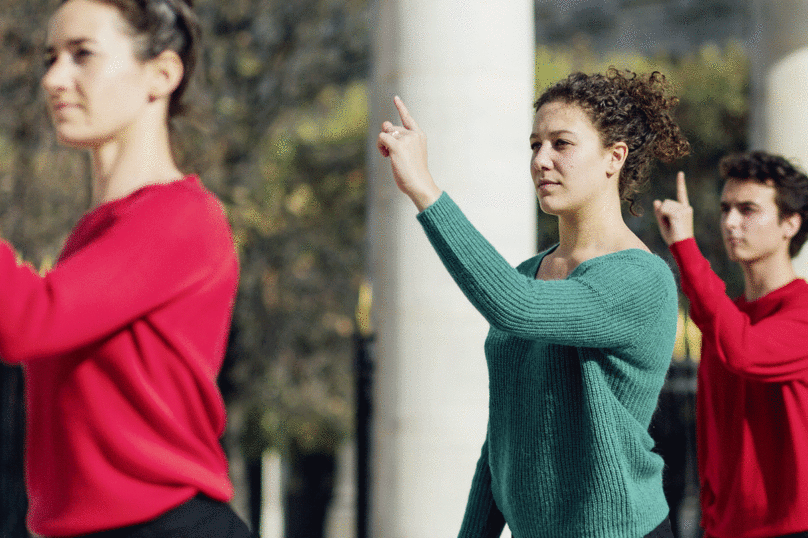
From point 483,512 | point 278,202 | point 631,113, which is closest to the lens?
point 631,113

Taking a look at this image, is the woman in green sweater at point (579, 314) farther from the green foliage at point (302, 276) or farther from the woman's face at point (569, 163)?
the green foliage at point (302, 276)

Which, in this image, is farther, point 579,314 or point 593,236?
point 593,236

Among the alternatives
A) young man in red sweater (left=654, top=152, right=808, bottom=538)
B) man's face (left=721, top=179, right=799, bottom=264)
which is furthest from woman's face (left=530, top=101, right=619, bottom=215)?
man's face (left=721, top=179, right=799, bottom=264)

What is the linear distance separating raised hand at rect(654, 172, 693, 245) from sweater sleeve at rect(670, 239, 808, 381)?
1.6 inches

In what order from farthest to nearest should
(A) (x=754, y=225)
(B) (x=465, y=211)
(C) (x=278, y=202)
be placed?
(C) (x=278, y=202) < (B) (x=465, y=211) < (A) (x=754, y=225)

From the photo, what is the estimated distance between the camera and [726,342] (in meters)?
2.64

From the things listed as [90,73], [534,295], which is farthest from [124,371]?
[534,295]

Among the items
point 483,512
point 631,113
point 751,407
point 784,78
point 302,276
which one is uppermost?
point 784,78

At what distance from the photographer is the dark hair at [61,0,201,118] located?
182cm

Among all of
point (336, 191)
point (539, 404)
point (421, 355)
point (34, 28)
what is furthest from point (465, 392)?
point (336, 191)

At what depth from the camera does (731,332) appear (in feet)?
8.66

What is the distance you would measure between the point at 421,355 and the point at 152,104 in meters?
2.05

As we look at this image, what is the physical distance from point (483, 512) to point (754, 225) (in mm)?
1572

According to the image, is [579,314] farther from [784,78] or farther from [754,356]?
[784,78]
